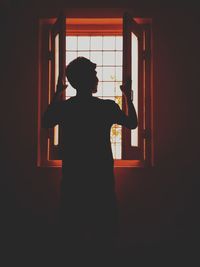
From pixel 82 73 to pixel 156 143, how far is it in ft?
4.54

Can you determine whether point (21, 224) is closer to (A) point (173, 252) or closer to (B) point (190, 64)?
(A) point (173, 252)

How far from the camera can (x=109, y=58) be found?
14.0ft

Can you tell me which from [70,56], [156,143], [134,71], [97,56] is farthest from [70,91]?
[156,143]

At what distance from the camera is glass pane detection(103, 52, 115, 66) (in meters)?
4.21

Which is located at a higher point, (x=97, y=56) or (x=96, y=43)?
(x=96, y=43)

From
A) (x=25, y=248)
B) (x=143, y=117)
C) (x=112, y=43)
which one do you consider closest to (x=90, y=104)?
(x=143, y=117)

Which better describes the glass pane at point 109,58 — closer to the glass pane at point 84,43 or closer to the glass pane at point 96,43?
the glass pane at point 96,43

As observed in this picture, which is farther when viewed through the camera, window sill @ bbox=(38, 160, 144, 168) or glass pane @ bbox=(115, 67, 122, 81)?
glass pane @ bbox=(115, 67, 122, 81)

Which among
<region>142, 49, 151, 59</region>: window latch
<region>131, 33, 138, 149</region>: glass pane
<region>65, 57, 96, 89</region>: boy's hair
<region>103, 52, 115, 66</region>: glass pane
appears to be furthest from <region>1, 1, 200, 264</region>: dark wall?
<region>65, 57, 96, 89</region>: boy's hair

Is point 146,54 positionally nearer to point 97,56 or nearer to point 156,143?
point 156,143

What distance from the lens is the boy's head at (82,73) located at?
7.09 feet

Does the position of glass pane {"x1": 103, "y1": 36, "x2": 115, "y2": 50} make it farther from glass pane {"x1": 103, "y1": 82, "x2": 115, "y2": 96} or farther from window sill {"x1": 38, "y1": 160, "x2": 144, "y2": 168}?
window sill {"x1": 38, "y1": 160, "x2": 144, "y2": 168}

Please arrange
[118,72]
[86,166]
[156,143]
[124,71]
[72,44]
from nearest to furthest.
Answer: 1. [86,166]
2. [124,71]
3. [156,143]
4. [72,44]
5. [118,72]

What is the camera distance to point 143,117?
3348 millimetres
